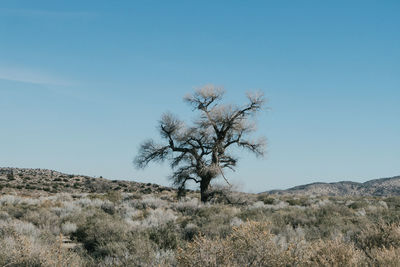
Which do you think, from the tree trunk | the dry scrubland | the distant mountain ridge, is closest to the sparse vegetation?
the dry scrubland

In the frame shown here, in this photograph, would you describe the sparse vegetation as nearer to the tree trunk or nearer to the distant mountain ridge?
the tree trunk

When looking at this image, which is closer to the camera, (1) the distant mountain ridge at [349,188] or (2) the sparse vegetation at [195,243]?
(2) the sparse vegetation at [195,243]

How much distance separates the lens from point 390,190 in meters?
72.4

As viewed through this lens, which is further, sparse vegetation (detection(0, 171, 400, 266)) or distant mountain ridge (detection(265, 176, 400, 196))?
distant mountain ridge (detection(265, 176, 400, 196))

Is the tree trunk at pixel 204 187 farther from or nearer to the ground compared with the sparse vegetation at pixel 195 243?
farther from the ground

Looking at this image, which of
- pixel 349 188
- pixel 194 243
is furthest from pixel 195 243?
pixel 349 188

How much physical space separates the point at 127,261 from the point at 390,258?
4.60 m

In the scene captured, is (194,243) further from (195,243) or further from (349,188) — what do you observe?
(349,188)

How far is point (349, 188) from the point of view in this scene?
271ft

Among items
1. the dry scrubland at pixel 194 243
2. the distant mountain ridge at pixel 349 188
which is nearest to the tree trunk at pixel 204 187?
the dry scrubland at pixel 194 243

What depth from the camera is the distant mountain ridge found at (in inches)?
2908

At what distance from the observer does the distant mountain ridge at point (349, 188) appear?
7388 centimetres

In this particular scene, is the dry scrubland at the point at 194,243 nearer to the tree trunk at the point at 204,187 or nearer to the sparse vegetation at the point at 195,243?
the sparse vegetation at the point at 195,243

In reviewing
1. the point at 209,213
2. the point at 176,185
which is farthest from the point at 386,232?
→ the point at 176,185
